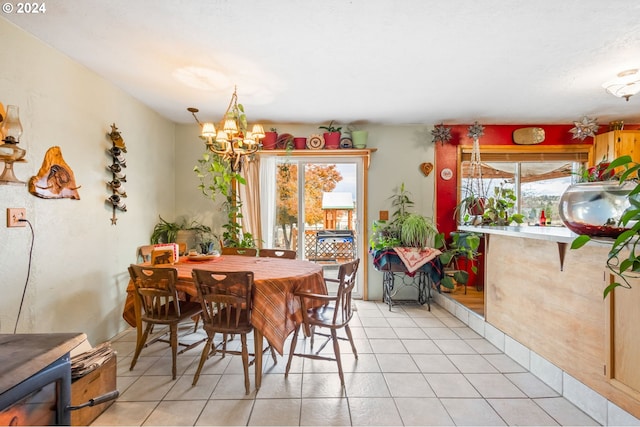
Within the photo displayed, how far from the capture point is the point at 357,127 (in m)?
4.05

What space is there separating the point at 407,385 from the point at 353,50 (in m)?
2.44

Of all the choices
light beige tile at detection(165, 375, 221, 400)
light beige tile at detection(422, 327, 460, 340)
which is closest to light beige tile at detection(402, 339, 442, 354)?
light beige tile at detection(422, 327, 460, 340)

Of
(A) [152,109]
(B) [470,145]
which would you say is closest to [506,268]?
(B) [470,145]

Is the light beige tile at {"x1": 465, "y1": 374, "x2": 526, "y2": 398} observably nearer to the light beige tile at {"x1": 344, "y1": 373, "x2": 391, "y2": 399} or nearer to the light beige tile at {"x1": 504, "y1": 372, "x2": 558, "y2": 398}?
the light beige tile at {"x1": 504, "y1": 372, "x2": 558, "y2": 398}

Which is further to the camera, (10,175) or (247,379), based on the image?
(247,379)

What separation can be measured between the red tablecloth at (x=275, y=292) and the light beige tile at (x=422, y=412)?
842mm

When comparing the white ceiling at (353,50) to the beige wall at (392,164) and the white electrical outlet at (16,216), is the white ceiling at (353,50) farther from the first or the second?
the white electrical outlet at (16,216)

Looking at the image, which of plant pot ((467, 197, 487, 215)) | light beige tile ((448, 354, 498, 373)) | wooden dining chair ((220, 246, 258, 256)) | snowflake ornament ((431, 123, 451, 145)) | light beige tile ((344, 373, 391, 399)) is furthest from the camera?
snowflake ornament ((431, 123, 451, 145))

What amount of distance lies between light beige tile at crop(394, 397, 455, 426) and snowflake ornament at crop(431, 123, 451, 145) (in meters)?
3.13

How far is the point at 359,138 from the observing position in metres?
3.86

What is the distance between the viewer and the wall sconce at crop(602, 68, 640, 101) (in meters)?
2.51

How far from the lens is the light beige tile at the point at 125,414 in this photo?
170 centimetres

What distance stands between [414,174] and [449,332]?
80.5 inches

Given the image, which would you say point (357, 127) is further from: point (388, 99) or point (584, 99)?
point (584, 99)
